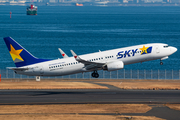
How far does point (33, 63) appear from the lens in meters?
75.9

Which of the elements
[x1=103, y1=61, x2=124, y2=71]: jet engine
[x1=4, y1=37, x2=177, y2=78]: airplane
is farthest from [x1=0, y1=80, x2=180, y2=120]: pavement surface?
[x1=103, y1=61, x2=124, y2=71]: jet engine

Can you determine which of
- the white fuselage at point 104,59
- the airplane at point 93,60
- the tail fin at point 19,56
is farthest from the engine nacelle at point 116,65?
the tail fin at point 19,56

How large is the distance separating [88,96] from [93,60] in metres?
8.62

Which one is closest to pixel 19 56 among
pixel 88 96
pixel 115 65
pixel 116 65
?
pixel 88 96

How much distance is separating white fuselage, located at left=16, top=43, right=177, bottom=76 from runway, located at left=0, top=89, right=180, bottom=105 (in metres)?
4.74

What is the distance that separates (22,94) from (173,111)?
32.3 m

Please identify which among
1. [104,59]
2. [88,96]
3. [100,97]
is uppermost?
[104,59]

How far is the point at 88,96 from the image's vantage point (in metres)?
69.1

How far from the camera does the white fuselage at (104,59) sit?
7162cm

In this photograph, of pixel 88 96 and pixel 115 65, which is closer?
pixel 88 96

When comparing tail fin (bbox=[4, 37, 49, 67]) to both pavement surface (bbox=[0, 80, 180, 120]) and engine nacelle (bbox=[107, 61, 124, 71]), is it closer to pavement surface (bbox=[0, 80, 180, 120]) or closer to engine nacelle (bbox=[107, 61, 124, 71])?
pavement surface (bbox=[0, 80, 180, 120])

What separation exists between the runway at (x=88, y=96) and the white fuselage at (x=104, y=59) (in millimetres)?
4739

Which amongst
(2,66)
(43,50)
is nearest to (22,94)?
(2,66)

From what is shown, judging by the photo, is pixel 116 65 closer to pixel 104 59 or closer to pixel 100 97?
pixel 104 59
